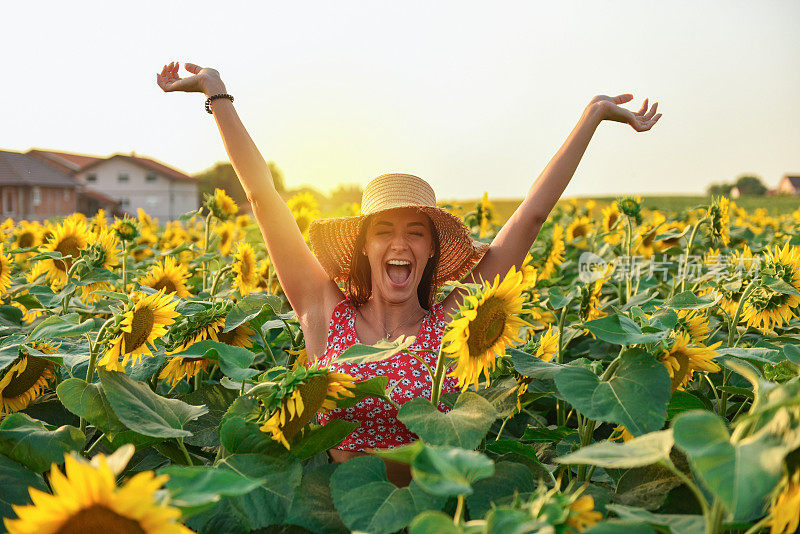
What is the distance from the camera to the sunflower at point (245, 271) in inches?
108

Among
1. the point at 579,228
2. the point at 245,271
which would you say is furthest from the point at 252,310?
the point at 579,228

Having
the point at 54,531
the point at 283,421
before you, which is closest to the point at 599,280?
the point at 283,421

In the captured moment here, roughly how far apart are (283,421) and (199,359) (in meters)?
0.60

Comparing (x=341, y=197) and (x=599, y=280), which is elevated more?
(x=341, y=197)

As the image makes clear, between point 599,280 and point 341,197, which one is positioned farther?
point 341,197

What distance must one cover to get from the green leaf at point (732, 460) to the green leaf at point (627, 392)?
0.31 meters

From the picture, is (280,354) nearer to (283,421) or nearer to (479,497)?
(283,421)

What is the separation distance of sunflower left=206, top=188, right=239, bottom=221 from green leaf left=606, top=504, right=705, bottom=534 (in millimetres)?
2926

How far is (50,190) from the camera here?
1362 inches

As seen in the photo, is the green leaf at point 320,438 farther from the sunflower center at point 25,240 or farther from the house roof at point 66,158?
the house roof at point 66,158

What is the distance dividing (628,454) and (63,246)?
2666mm

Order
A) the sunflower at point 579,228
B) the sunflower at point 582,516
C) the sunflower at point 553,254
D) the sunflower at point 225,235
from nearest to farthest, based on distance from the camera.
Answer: the sunflower at point 582,516, the sunflower at point 553,254, the sunflower at point 225,235, the sunflower at point 579,228

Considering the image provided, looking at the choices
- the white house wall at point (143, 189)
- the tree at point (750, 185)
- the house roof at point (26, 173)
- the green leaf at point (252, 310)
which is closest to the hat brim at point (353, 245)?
the green leaf at point (252, 310)

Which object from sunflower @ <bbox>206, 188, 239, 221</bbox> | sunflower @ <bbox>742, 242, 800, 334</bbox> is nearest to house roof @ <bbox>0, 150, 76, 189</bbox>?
sunflower @ <bbox>206, 188, 239, 221</bbox>
